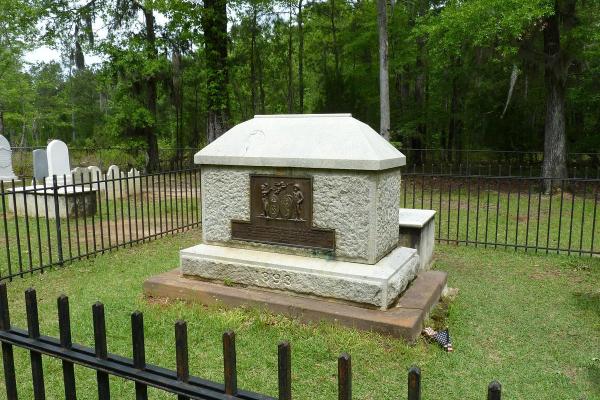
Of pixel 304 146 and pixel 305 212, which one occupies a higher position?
pixel 304 146

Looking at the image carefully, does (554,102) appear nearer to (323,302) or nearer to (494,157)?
(494,157)

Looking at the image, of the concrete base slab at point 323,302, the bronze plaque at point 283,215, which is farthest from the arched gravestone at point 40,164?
the bronze plaque at point 283,215

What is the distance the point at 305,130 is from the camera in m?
4.95

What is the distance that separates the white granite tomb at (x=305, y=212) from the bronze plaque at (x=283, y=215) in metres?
0.01

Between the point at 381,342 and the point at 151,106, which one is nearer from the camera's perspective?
the point at 381,342

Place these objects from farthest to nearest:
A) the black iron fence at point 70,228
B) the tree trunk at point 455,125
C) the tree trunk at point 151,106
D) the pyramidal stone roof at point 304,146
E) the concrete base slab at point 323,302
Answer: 1. the tree trunk at point 455,125
2. the tree trunk at point 151,106
3. the black iron fence at point 70,228
4. the pyramidal stone roof at point 304,146
5. the concrete base slab at point 323,302

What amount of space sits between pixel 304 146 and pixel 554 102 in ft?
41.7

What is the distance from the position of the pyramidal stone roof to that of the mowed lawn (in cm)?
156

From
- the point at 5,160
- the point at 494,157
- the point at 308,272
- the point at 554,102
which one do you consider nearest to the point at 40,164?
the point at 5,160

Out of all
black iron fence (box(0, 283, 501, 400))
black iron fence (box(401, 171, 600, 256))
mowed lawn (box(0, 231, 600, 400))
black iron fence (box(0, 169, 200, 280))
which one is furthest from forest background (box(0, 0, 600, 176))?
black iron fence (box(0, 283, 501, 400))

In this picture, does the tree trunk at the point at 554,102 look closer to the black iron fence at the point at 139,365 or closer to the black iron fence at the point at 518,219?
the black iron fence at the point at 518,219

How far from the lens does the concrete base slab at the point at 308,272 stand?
4434mm

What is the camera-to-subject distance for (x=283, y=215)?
496cm

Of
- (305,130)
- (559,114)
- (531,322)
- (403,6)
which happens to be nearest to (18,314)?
(305,130)
